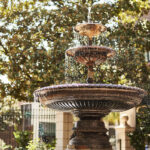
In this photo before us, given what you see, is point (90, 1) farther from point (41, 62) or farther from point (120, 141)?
point (120, 141)

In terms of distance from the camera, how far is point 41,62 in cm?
1678

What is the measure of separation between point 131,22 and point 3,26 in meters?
7.01

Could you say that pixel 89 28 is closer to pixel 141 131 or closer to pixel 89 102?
pixel 89 102

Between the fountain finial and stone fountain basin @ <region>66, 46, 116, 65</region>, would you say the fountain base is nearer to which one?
the fountain finial

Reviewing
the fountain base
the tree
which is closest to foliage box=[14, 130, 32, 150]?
the tree

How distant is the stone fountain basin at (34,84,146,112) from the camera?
664 centimetres

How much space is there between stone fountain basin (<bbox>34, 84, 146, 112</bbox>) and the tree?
881 centimetres

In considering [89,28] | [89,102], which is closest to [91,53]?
[89,28]

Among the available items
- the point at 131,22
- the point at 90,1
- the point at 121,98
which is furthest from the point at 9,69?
the point at 121,98

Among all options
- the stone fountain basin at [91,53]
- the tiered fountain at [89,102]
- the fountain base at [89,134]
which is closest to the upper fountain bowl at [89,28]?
the stone fountain basin at [91,53]

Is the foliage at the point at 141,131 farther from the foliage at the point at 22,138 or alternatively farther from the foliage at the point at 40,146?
the foliage at the point at 22,138

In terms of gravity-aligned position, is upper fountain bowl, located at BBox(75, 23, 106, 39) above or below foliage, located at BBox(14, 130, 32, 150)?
above

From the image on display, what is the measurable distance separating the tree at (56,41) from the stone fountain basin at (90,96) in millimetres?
8813

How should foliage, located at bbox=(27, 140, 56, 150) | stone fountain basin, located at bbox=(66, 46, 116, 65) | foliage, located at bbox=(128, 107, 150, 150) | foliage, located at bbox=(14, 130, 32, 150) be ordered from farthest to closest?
1. foliage, located at bbox=(128, 107, 150, 150)
2. foliage, located at bbox=(14, 130, 32, 150)
3. foliage, located at bbox=(27, 140, 56, 150)
4. stone fountain basin, located at bbox=(66, 46, 116, 65)
